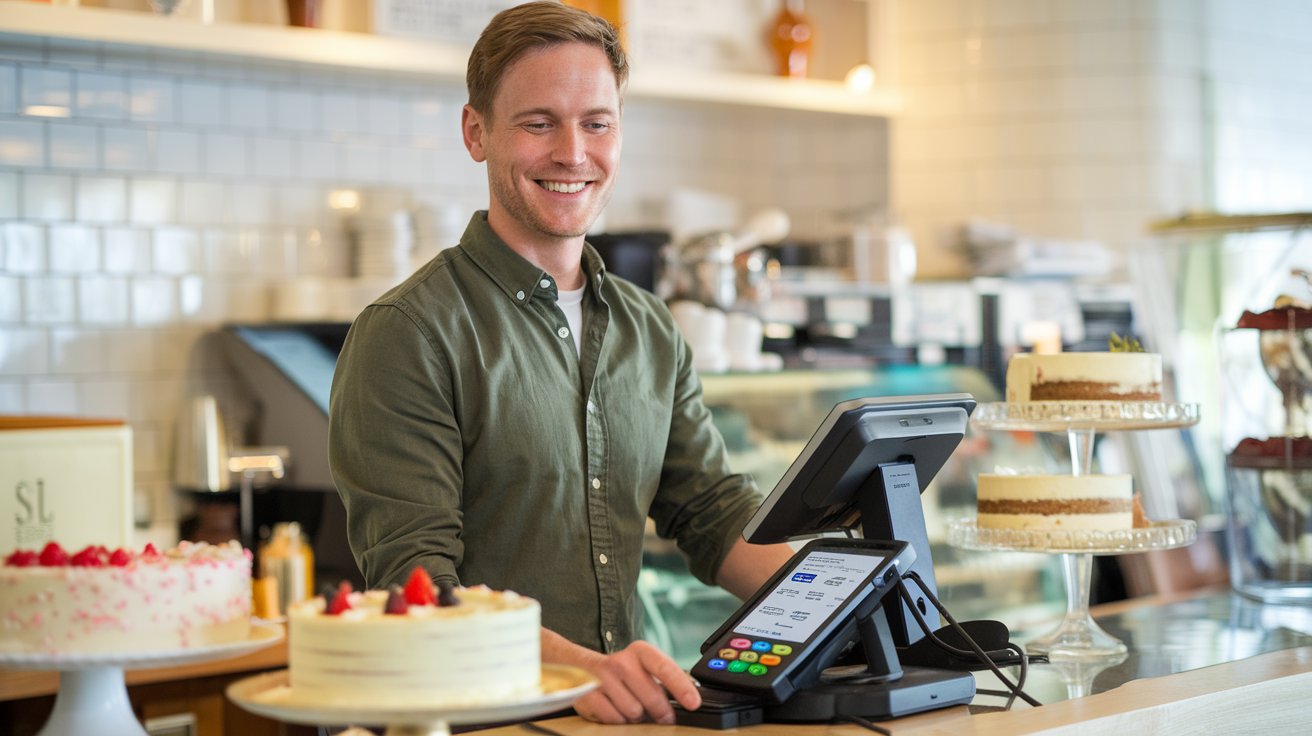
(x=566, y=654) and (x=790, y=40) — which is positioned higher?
(x=790, y=40)

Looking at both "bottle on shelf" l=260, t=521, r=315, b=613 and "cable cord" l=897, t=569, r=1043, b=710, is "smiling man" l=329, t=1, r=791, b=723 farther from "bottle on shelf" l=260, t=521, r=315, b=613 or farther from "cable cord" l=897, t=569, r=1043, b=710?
"bottle on shelf" l=260, t=521, r=315, b=613

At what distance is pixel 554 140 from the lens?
212 cm

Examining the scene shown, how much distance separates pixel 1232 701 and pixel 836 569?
59cm

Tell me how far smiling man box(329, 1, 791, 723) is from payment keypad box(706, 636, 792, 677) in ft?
1.20

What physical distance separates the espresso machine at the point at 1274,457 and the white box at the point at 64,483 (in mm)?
2130

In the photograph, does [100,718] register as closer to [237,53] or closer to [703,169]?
[237,53]

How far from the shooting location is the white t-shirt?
2246 millimetres

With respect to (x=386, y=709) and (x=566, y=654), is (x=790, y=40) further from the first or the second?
(x=386, y=709)

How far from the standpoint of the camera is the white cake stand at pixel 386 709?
1.27 metres

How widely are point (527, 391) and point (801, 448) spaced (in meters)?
1.26

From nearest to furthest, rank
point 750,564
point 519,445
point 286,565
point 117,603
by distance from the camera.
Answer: point 117,603 → point 519,445 → point 750,564 → point 286,565

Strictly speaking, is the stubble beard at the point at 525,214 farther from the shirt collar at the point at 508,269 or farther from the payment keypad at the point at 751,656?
the payment keypad at the point at 751,656

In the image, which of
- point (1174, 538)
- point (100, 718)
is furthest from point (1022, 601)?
point (100, 718)

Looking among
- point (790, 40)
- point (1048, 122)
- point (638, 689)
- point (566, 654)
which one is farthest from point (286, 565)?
point (1048, 122)
